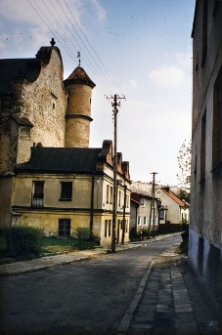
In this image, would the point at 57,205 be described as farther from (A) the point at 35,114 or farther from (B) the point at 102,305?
(B) the point at 102,305

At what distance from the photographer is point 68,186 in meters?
25.7

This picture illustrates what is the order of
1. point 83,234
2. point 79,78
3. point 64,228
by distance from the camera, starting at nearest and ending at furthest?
point 83,234
point 64,228
point 79,78

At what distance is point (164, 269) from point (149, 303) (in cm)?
581

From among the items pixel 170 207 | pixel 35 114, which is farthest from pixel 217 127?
pixel 170 207

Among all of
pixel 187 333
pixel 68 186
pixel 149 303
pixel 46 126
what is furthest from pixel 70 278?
pixel 46 126

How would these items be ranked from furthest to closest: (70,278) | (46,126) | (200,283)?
(46,126) → (70,278) → (200,283)

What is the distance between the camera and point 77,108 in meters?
34.4

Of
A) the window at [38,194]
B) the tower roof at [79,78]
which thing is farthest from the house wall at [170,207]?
the window at [38,194]

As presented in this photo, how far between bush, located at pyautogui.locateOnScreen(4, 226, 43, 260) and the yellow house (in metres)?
10.8

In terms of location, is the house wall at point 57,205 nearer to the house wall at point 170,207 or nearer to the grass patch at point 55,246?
the grass patch at point 55,246

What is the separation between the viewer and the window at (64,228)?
2495cm

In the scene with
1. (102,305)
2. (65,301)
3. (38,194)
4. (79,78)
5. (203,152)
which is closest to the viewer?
(102,305)

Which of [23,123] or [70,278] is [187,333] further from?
[23,123]

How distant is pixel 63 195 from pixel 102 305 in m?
19.0
